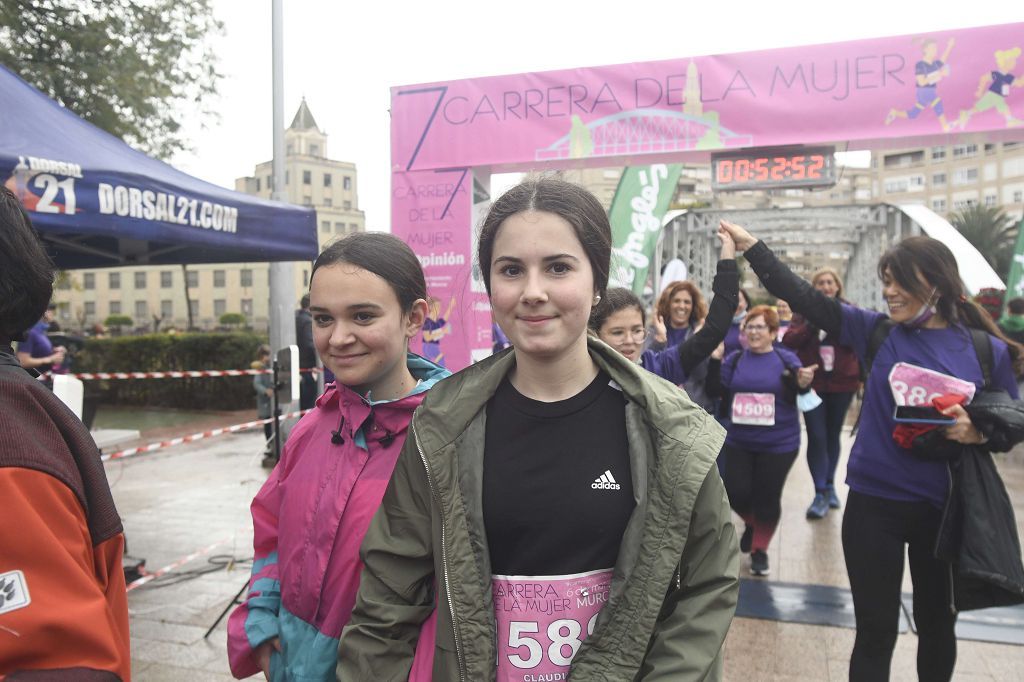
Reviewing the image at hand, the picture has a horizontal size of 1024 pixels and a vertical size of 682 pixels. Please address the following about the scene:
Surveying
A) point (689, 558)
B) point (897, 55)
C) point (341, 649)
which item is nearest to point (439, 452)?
point (341, 649)

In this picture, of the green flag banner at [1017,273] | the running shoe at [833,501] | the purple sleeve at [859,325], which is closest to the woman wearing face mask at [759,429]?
the running shoe at [833,501]

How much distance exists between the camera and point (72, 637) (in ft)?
3.67

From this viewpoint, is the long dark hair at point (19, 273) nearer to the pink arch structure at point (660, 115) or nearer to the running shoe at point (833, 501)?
the pink arch structure at point (660, 115)

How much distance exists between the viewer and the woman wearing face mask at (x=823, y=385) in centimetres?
639

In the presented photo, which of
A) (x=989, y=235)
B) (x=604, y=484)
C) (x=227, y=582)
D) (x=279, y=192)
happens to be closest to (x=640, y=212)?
(x=279, y=192)

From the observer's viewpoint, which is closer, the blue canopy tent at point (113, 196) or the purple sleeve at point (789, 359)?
the blue canopy tent at point (113, 196)

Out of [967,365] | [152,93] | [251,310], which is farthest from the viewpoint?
[251,310]

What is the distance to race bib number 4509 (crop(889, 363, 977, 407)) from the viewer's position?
2.66 meters

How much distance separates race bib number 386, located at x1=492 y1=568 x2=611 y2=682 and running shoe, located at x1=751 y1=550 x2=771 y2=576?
374 centimetres

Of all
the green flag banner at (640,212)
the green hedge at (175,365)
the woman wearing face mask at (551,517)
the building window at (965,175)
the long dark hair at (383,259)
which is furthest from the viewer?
the building window at (965,175)

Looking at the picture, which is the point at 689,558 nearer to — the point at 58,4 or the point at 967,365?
the point at 967,365

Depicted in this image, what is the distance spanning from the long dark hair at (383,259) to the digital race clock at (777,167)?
500 cm

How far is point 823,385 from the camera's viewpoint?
652 cm

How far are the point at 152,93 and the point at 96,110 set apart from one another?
86 centimetres
